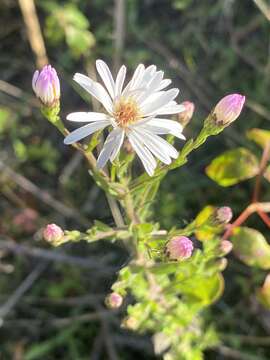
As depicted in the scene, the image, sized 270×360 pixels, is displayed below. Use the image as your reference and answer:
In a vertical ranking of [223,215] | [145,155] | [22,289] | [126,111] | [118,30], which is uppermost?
[118,30]

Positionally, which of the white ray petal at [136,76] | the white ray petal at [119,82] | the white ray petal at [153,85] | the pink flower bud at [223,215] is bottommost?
the pink flower bud at [223,215]

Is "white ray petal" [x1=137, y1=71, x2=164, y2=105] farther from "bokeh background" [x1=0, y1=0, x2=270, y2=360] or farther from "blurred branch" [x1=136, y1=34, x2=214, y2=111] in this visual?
"blurred branch" [x1=136, y1=34, x2=214, y2=111]

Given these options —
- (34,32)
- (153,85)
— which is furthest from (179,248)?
(34,32)

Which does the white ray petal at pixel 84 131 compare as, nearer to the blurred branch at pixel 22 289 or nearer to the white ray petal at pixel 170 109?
the white ray petal at pixel 170 109

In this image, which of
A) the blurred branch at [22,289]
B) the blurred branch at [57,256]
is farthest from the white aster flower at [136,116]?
the blurred branch at [22,289]

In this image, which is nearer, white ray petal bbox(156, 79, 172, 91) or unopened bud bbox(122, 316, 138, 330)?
white ray petal bbox(156, 79, 172, 91)

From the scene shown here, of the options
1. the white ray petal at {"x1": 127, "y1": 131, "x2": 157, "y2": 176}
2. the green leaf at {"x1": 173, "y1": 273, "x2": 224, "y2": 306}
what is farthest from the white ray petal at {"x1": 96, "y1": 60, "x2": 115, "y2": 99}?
the green leaf at {"x1": 173, "y1": 273, "x2": 224, "y2": 306}

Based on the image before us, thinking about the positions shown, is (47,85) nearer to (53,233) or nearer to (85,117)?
(85,117)
